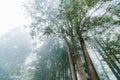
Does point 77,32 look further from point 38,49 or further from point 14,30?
point 14,30

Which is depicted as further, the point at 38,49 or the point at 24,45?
the point at 24,45

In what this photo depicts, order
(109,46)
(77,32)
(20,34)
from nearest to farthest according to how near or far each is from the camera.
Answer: (77,32), (109,46), (20,34)

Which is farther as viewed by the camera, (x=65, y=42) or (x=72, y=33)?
(x=65, y=42)

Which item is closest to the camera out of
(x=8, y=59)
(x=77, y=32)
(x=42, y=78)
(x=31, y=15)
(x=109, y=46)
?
(x=77, y=32)

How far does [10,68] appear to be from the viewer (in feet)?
63.0

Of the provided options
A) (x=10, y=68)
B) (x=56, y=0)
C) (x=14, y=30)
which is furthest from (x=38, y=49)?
(x=14, y=30)

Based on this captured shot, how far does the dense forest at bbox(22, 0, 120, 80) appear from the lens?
8.96 metres

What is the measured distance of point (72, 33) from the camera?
10.4 metres

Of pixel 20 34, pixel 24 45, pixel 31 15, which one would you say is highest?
pixel 20 34

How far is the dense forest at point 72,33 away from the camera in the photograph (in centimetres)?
896

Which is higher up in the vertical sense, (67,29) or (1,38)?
(1,38)

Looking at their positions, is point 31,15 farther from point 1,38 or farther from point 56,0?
point 1,38

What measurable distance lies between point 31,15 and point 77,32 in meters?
4.94

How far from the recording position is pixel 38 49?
19.8m
